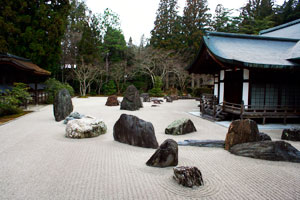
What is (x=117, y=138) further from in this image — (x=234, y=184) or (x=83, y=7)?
(x=83, y=7)

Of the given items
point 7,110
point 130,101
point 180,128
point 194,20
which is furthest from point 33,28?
point 194,20

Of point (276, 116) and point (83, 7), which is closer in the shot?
point (276, 116)

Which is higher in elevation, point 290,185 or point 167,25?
point 167,25

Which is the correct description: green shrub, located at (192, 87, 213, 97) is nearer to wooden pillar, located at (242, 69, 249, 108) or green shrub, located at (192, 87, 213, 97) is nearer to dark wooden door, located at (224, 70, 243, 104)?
dark wooden door, located at (224, 70, 243, 104)

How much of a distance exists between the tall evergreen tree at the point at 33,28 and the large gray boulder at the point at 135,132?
50.6 feet

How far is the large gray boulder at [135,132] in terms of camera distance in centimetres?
594

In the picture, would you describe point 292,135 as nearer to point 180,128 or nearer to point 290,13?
point 180,128

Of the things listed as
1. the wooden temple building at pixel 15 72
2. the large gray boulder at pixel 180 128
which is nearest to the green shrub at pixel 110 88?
the wooden temple building at pixel 15 72

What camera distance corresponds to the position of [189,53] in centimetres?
3309

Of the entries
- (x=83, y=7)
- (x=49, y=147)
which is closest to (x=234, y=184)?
(x=49, y=147)

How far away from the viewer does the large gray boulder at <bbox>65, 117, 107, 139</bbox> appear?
6910mm

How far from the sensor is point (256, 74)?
10.2 meters

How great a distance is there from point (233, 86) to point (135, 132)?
7602 mm

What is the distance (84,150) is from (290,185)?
4.73 m
